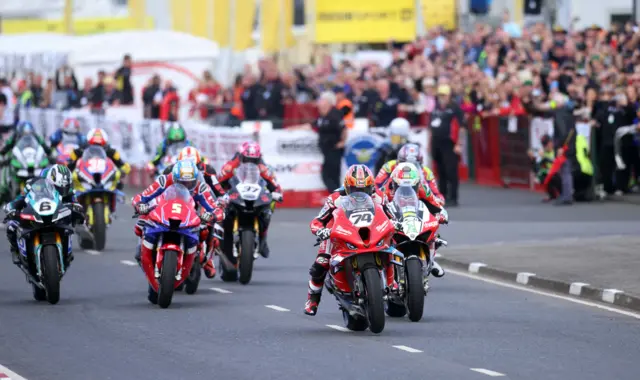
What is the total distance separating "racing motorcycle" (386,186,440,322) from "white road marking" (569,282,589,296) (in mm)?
2360

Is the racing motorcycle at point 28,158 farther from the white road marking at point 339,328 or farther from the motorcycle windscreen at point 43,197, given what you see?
the white road marking at point 339,328

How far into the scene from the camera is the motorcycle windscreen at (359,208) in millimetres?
14281

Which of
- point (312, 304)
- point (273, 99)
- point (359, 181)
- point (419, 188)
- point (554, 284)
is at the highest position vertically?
point (359, 181)

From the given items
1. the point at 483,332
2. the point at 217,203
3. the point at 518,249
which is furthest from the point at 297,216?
the point at 483,332

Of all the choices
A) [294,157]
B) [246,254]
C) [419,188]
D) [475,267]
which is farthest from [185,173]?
[294,157]

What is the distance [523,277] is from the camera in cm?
1889

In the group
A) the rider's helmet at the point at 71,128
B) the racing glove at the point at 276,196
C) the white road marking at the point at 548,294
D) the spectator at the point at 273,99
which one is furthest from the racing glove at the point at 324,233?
the spectator at the point at 273,99

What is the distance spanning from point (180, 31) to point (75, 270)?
25.1 metres

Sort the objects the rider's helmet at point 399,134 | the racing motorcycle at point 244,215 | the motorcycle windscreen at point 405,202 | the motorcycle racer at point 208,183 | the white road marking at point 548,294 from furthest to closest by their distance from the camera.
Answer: the rider's helmet at point 399,134 → the racing motorcycle at point 244,215 → the motorcycle racer at point 208,183 → the white road marking at point 548,294 → the motorcycle windscreen at point 405,202

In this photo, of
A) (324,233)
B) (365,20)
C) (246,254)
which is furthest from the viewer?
(365,20)

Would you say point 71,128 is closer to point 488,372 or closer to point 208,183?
point 208,183

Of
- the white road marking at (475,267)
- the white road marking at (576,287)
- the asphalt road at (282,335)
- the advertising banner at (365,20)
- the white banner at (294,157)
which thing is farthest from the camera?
the advertising banner at (365,20)

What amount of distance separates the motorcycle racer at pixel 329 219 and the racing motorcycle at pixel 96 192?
26.5 feet

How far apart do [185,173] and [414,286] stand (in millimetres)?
2960
